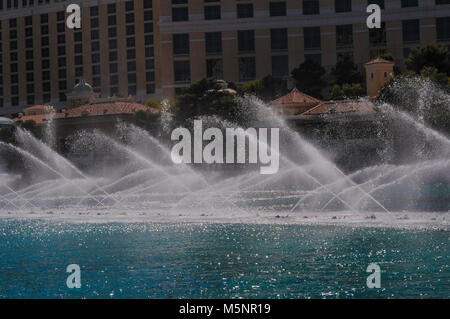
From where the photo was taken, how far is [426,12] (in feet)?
340

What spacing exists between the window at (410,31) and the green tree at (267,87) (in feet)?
59.2

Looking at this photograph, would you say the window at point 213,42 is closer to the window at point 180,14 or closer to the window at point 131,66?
the window at point 180,14

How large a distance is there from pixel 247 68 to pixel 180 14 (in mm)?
12098

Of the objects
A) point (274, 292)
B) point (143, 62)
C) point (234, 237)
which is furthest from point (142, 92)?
point (274, 292)

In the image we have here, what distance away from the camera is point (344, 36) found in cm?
10600

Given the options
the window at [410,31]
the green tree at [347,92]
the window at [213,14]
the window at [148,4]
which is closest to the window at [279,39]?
the window at [213,14]

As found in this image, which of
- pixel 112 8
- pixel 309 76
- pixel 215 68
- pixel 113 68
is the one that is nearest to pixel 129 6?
pixel 112 8

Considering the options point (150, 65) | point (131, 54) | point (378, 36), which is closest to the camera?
point (378, 36)

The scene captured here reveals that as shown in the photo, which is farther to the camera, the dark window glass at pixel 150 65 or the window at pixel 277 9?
the dark window glass at pixel 150 65

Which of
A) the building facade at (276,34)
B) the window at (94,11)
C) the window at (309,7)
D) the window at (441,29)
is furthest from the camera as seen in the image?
the window at (94,11)

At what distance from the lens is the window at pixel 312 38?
106000 millimetres

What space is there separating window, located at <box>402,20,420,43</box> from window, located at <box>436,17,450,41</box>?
2.62 m

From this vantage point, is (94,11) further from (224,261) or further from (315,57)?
(224,261)

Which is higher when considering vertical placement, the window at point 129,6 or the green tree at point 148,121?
the window at point 129,6
